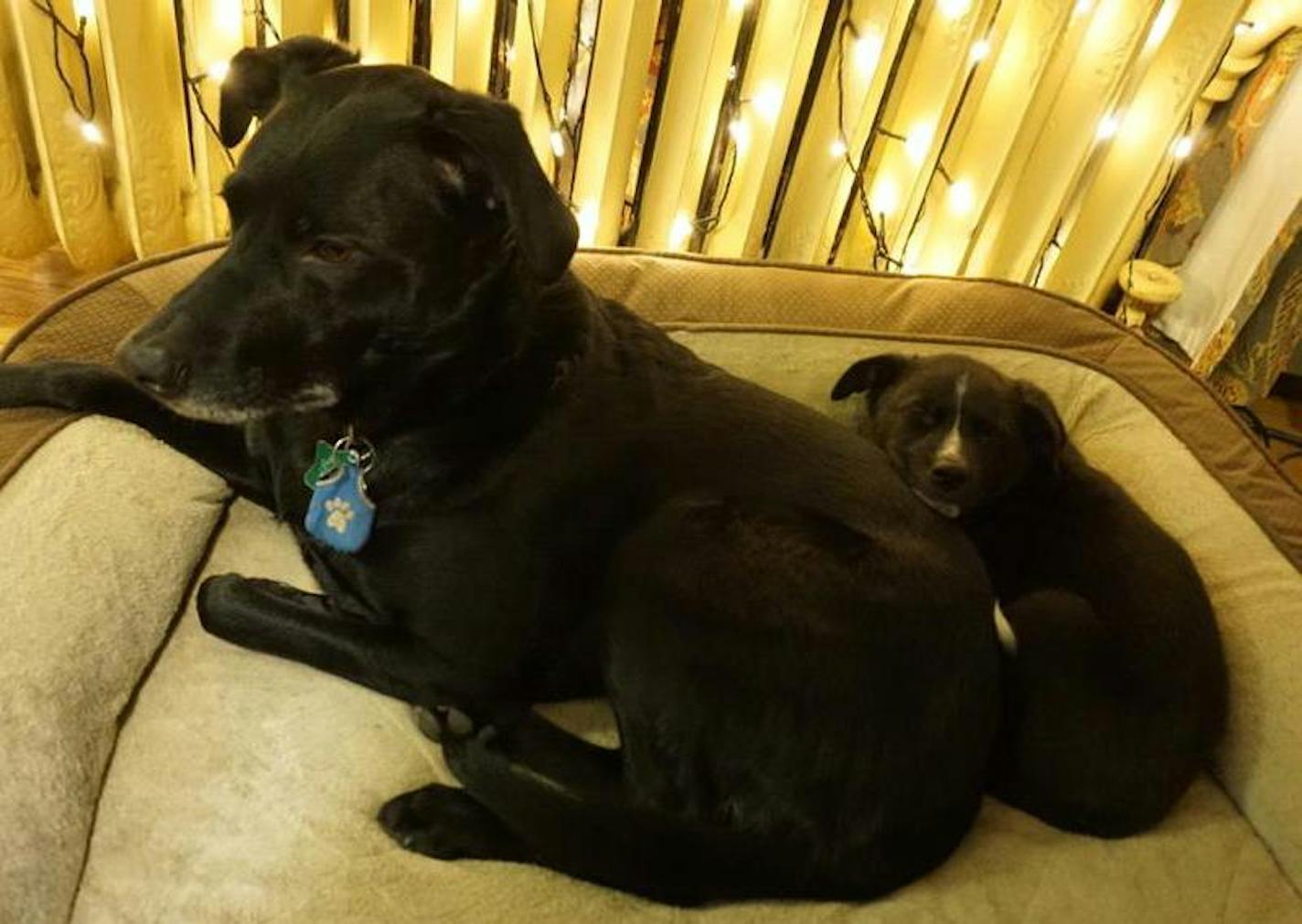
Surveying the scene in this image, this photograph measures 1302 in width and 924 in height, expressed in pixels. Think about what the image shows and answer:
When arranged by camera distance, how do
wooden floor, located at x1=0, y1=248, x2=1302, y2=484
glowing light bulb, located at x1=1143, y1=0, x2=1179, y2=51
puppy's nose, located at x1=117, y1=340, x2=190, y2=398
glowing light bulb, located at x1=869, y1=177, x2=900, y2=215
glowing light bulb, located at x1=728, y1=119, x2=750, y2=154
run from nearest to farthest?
1. puppy's nose, located at x1=117, y1=340, x2=190, y2=398
2. wooden floor, located at x1=0, y1=248, x2=1302, y2=484
3. glowing light bulb, located at x1=1143, y1=0, x2=1179, y2=51
4. glowing light bulb, located at x1=728, y1=119, x2=750, y2=154
5. glowing light bulb, located at x1=869, y1=177, x2=900, y2=215

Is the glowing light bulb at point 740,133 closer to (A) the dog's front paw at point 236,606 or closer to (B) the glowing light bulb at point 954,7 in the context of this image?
(B) the glowing light bulb at point 954,7

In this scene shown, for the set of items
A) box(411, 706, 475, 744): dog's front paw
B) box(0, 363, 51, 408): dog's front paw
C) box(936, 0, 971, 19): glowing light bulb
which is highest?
box(936, 0, 971, 19): glowing light bulb

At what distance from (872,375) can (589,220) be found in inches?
40.3

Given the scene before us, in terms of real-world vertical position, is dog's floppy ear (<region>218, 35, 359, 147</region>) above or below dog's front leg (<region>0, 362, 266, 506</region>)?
above

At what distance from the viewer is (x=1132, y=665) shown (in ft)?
5.00

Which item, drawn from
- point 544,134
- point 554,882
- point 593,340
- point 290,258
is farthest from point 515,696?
point 544,134

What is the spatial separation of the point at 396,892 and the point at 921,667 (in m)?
0.70

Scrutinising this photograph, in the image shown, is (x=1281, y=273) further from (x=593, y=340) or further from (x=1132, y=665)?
(x=593, y=340)

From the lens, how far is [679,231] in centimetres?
278

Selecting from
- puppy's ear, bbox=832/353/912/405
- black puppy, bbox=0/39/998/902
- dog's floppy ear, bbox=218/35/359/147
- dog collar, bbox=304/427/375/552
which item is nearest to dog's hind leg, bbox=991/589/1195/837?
black puppy, bbox=0/39/998/902

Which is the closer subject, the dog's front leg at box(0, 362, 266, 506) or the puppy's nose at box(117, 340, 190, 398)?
the puppy's nose at box(117, 340, 190, 398)

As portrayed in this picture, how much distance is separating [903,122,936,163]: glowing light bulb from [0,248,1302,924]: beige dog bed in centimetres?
118

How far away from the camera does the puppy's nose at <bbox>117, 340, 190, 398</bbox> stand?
1078 mm

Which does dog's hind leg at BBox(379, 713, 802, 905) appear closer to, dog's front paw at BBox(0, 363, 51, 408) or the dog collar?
the dog collar
